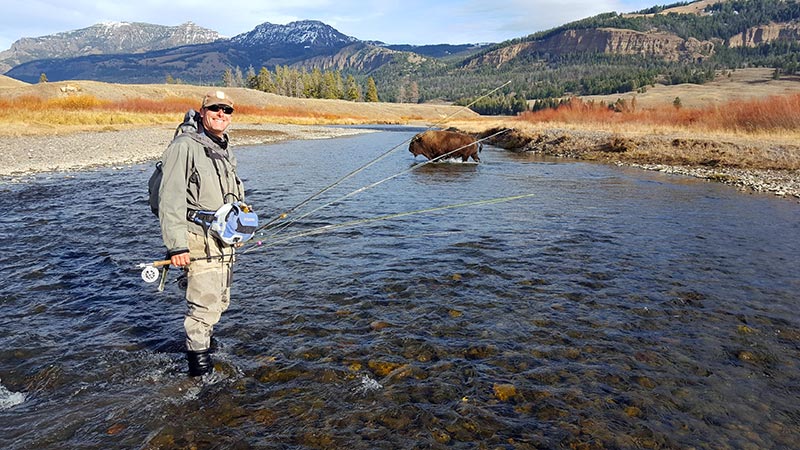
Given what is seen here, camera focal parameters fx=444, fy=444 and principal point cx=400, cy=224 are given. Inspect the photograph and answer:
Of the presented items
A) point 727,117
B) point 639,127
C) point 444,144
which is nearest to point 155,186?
point 444,144

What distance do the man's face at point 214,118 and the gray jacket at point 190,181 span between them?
0.10 meters

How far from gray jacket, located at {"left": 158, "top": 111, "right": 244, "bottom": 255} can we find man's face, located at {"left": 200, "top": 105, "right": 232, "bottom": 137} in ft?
0.31

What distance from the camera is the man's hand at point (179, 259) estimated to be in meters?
3.90

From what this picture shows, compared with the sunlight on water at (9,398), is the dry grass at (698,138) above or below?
above

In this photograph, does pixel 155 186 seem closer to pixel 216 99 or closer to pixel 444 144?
pixel 216 99

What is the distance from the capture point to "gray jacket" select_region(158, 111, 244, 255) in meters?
3.91

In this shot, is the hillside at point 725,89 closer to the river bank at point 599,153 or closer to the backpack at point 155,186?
the river bank at point 599,153

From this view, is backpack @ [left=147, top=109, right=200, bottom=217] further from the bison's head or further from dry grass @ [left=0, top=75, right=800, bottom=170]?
the bison's head

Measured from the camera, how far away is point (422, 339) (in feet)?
17.3

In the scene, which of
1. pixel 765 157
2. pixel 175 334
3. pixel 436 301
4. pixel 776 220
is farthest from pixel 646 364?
pixel 765 157

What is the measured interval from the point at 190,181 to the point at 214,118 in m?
0.65

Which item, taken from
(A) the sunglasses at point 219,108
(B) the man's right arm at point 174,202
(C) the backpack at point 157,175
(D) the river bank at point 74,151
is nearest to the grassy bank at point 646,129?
(D) the river bank at point 74,151

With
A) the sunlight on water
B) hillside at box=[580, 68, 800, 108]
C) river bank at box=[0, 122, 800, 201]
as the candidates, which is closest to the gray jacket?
the sunlight on water

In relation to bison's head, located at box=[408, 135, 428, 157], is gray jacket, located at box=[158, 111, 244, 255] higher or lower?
higher
